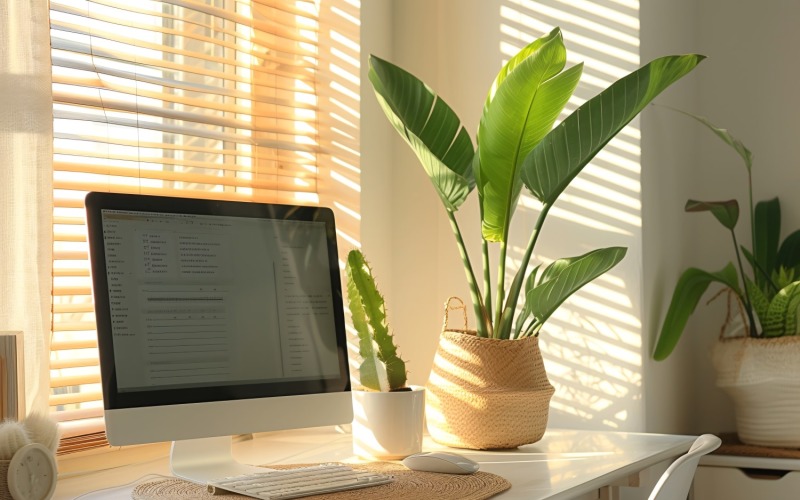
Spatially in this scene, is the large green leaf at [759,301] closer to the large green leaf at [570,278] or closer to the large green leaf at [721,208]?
the large green leaf at [721,208]

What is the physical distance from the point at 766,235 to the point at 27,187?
5.68 feet

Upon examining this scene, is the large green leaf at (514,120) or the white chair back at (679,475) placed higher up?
the large green leaf at (514,120)

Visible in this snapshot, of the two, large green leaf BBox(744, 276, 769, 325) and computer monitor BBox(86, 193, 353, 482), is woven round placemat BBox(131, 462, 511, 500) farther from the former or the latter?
large green leaf BBox(744, 276, 769, 325)

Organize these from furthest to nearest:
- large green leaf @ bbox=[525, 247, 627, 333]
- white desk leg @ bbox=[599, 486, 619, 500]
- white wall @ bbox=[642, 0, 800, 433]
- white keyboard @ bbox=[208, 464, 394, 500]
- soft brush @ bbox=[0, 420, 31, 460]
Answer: white wall @ bbox=[642, 0, 800, 433], large green leaf @ bbox=[525, 247, 627, 333], white desk leg @ bbox=[599, 486, 619, 500], white keyboard @ bbox=[208, 464, 394, 500], soft brush @ bbox=[0, 420, 31, 460]

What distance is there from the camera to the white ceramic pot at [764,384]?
2.15m

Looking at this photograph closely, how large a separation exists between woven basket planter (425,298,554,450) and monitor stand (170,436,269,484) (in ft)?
1.47

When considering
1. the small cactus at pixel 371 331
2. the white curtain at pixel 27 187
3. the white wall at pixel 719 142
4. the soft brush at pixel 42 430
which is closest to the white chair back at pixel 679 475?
the small cactus at pixel 371 331

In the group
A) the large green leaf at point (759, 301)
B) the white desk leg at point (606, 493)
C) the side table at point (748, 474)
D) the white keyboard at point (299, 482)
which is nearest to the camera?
the white keyboard at point (299, 482)

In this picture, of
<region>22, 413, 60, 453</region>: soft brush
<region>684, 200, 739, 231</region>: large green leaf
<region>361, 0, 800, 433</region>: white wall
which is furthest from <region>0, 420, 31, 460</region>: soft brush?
<region>684, 200, 739, 231</region>: large green leaf

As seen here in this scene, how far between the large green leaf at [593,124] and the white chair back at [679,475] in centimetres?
57

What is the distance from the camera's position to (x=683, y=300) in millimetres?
2240

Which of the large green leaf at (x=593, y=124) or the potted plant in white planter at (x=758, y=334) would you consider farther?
the potted plant in white planter at (x=758, y=334)

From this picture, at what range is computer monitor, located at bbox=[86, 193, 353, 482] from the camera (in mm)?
1382

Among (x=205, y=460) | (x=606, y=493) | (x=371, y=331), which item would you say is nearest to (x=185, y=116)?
(x=371, y=331)
